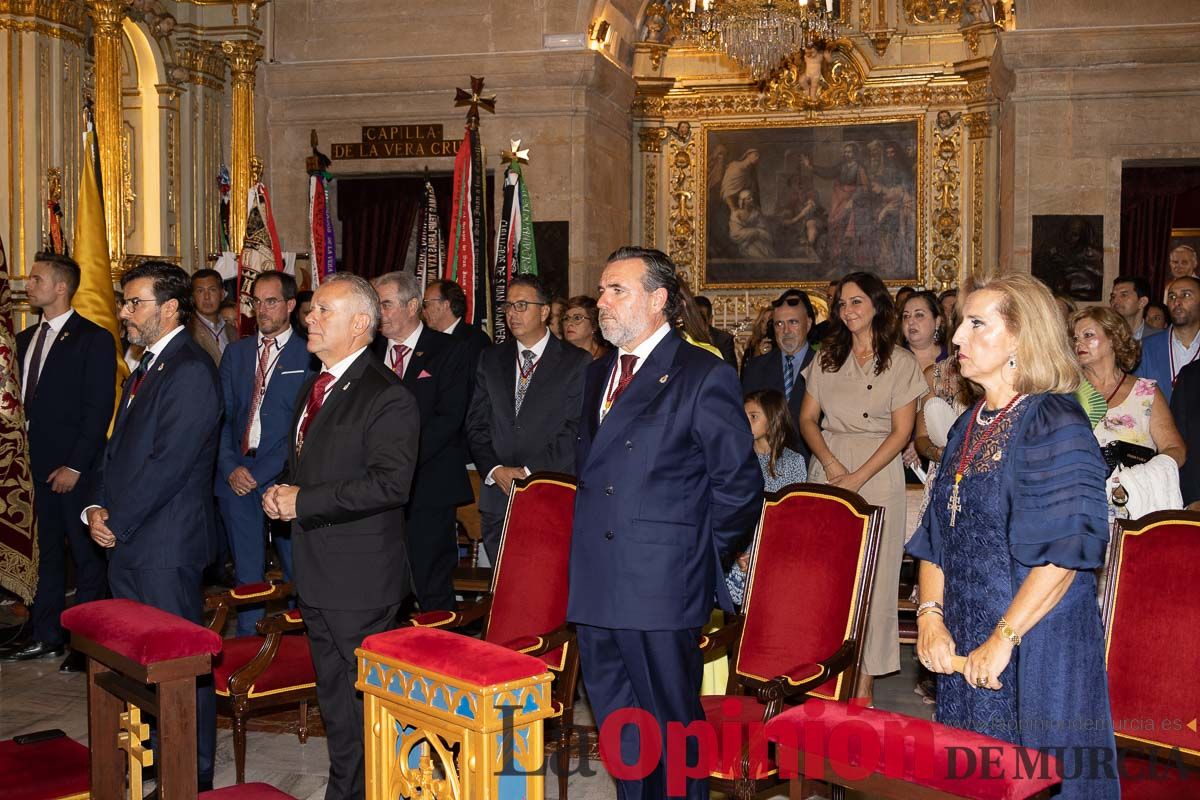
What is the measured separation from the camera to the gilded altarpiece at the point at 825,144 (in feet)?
42.8

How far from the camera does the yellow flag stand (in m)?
7.18

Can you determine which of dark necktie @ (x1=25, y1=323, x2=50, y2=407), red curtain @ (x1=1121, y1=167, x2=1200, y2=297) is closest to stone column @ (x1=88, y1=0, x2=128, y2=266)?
dark necktie @ (x1=25, y1=323, x2=50, y2=407)

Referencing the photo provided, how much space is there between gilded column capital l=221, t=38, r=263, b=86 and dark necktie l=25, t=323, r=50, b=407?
231 inches

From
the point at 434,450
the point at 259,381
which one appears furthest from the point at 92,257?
the point at 434,450

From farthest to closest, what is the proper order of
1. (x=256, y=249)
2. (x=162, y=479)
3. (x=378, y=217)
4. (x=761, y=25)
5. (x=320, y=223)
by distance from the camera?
(x=378, y=217), (x=761, y=25), (x=320, y=223), (x=256, y=249), (x=162, y=479)

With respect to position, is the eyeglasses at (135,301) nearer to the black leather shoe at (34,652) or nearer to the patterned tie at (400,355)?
the patterned tie at (400,355)

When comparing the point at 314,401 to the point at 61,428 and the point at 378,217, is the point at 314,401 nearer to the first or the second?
the point at 61,428

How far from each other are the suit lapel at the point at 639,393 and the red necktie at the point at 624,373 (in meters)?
0.04

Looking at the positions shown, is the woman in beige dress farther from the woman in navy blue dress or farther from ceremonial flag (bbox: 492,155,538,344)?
ceremonial flag (bbox: 492,155,538,344)

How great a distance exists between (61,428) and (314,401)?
8.82 ft

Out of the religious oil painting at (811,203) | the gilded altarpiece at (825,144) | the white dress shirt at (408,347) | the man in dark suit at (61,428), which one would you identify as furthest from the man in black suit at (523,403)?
the religious oil painting at (811,203)

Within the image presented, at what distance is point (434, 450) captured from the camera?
521 cm

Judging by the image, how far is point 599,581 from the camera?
10.5 feet

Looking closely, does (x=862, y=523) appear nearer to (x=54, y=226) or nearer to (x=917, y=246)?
(x=54, y=226)
